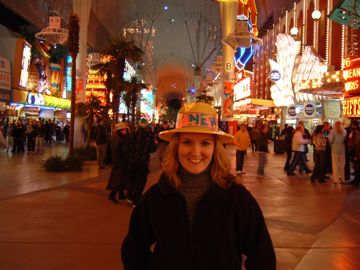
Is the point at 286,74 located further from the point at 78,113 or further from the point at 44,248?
the point at 44,248

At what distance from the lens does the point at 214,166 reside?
8.26ft

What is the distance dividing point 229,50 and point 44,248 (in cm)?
2452

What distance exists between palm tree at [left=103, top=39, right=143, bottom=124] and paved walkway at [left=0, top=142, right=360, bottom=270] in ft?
32.4

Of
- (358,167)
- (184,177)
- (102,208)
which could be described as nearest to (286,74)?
(358,167)

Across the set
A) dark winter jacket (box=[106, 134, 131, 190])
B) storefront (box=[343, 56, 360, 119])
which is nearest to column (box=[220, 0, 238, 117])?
storefront (box=[343, 56, 360, 119])

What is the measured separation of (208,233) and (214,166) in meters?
0.39

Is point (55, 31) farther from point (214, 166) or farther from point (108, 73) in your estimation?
point (214, 166)

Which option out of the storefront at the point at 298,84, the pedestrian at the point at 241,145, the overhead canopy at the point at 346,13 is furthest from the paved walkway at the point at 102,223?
the storefront at the point at 298,84

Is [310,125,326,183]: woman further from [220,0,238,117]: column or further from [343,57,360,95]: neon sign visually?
[220,0,238,117]: column

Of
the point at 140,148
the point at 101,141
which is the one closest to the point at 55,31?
the point at 101,141

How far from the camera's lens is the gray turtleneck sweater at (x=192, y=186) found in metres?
2.39

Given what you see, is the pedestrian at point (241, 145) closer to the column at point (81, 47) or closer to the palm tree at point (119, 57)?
the column at point (81, 47)

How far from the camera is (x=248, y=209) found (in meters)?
2.39

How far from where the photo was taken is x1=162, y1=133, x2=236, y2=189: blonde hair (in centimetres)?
243
